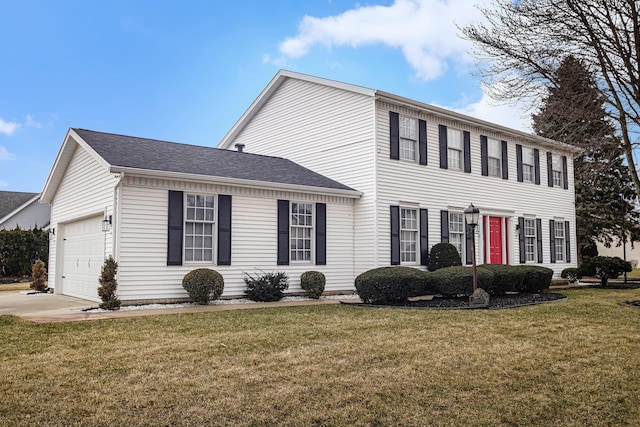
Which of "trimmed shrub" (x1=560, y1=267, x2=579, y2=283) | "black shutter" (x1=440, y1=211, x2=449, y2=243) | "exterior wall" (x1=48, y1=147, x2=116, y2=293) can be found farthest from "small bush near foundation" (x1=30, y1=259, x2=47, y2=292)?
"trimmed shrub" (x1=560, y1=267, x2=579, y2=283)

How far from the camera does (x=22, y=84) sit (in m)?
17.1

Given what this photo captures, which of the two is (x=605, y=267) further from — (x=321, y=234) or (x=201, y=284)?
(x=201, y=284)

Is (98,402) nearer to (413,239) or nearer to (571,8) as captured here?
(571,8)

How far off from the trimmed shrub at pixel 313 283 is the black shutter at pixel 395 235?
2.62 m

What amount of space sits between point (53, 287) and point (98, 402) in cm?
1353

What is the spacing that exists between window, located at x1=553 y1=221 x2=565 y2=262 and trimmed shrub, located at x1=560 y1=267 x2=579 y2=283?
94cm

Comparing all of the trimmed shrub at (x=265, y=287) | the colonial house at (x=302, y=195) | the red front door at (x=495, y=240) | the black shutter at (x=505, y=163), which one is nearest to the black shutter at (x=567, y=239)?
the colonial house at (x=302, y=195)

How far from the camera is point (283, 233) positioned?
14445 millimetres

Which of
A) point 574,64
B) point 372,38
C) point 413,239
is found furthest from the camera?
point 413,239

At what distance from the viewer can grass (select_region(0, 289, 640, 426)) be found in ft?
15.2

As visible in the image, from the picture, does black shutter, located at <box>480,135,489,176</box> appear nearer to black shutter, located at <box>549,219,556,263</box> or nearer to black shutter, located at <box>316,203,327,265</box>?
black shutter, located at <box>549,219,556,263</box>

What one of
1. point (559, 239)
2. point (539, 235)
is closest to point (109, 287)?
point (539, 235)

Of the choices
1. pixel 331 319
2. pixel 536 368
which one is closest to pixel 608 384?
pixel 536 368

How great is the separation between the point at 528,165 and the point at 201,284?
48.6ft
